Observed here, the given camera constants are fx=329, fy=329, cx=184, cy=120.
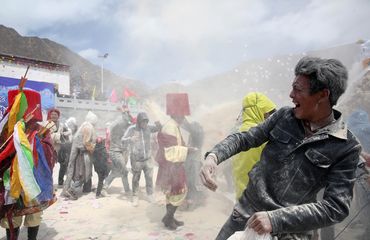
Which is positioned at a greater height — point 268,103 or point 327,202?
point 268,103

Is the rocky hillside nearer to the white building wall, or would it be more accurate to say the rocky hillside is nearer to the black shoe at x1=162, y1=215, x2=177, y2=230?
the white building wall

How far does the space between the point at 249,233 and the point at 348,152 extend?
26.0 inches

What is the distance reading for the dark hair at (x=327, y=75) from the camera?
5.71 feet

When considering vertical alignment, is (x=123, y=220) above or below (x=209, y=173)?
below

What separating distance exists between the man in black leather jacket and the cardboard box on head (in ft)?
12.5

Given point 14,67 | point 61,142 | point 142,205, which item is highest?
point 14,67

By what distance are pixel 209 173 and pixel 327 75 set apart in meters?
0.83

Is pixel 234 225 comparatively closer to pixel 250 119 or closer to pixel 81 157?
pixel 250 119

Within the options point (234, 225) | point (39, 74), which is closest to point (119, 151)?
point (234, 225)

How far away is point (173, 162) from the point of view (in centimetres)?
536

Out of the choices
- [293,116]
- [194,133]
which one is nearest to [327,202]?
[293,116]

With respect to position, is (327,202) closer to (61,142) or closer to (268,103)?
(268,103)

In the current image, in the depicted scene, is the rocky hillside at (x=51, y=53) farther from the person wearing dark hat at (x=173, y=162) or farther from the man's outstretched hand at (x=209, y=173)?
the man's outstretched hand at (x=209, y=173)

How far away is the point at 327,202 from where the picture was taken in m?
1.64
